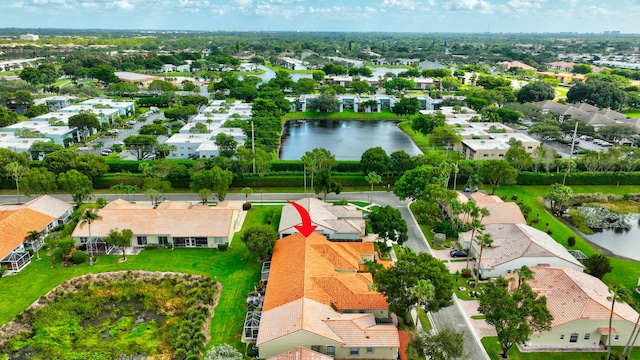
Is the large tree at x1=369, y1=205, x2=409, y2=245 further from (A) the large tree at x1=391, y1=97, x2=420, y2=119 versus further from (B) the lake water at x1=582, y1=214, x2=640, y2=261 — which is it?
(A) the large tree at x1=391, y1=97, x2=420, y2=119

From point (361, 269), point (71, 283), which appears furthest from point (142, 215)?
point (361, 269)

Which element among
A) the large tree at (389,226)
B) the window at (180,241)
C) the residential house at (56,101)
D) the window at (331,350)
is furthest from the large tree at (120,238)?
the residential house at (56,101)

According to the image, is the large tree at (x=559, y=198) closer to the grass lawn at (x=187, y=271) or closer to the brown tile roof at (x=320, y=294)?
the brown tile roof at (x=320, y=294)

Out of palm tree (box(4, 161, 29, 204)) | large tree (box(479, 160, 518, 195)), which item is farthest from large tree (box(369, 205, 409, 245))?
palm tree (box(4, 161, 29, 204))

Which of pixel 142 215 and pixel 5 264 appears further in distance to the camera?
pixel 142 215

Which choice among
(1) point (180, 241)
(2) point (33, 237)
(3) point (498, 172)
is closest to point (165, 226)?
(1) point (180, 241)

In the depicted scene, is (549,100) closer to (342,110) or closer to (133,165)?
(342,110)
